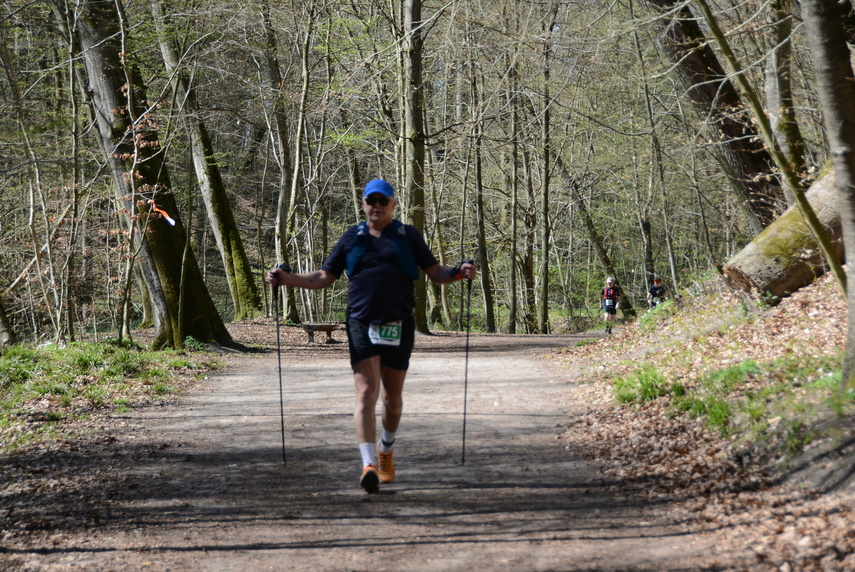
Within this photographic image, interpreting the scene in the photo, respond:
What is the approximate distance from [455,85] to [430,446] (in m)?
21.4

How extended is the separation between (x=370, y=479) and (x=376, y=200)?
1.95m

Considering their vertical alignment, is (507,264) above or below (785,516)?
Result: above

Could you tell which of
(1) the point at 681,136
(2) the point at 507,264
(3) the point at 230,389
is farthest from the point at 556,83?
(3) the point at 230,389

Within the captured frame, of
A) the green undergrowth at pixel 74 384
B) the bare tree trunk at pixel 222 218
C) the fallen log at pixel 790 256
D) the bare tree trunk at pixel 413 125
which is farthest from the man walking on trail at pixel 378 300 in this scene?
the bare tree trunk at pixel 222 218

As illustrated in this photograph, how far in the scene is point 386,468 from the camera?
224 inches

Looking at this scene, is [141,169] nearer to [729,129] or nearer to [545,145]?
[729,129]

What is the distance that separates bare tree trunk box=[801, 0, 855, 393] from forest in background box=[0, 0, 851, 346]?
4.78 ft

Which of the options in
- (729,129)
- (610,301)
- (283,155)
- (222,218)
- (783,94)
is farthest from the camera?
(283,155)

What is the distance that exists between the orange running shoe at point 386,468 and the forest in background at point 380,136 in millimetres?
3849

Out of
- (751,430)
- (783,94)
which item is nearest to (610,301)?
(783,94)

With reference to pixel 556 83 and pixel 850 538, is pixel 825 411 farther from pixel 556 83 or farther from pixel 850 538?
pixel 556 83

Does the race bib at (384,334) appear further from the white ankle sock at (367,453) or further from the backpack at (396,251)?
the white ankle sock at (367,453)

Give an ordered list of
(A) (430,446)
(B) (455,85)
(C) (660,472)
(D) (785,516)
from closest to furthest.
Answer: (D) (785,516) < (C) (660,472) < (A) (430,446) < (B) (455,85)

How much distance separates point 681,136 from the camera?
71.1 feet
